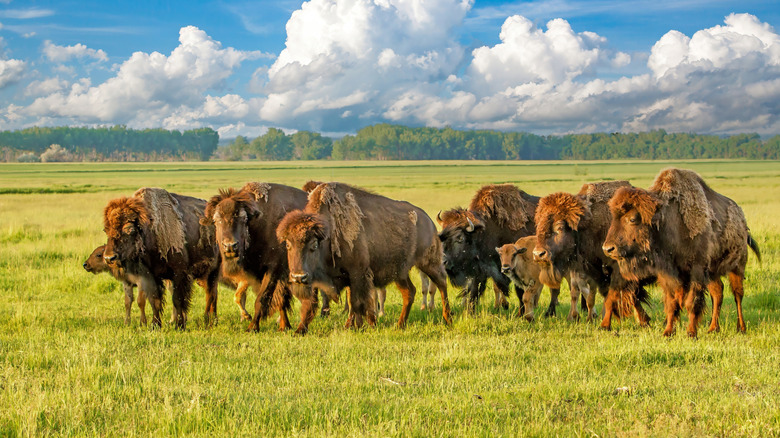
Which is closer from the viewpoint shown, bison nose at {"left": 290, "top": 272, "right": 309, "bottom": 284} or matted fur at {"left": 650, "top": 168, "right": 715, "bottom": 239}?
bison nose at {"left": 290, "top": 272, "right": 309, "bottom": 284}

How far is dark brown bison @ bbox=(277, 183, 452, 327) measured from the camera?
9.30m

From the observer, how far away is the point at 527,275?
11656mm

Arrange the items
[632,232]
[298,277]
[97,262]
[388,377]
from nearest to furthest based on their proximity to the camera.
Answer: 1. [388,377]
2. [298,277]
3. [632,232]
4. [97,262]

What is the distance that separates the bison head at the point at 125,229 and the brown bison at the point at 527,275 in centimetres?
584

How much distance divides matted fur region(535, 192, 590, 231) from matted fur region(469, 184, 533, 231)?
2.47 meters

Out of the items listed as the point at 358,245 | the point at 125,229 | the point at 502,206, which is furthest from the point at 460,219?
→ the point at 125,229

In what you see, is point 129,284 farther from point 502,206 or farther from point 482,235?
point 502,206

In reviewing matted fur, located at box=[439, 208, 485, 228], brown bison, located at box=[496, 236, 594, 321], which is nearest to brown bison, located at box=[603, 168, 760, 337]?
brown bison, located at box=[496, 236, 594, 321]

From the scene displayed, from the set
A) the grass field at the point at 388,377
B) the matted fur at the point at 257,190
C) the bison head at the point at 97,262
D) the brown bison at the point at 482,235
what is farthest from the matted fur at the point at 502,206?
the bison head at the point at 97,262

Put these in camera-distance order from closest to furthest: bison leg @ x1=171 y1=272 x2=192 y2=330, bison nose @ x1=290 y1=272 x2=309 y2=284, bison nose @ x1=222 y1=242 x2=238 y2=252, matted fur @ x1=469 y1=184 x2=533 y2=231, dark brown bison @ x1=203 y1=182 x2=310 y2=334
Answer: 1. bison nose @ x1=290 y1=272 x2=309 y2=284
2. bison nose @ x1=222 y1=242 x2=238 y2=252
3. dark brown bison @ x1=203 y1=182 x2=310 y2=334
4. bison leg @ x1=171 y1=272 x2=192 y2=330
5. matted fur @ x1=469 y1=184 x2=533 y2=231

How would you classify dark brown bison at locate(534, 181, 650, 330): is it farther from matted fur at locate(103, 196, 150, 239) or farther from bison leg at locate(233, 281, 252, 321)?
matted fur at locate(103, 196, 150, 239)

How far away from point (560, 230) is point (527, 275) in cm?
179

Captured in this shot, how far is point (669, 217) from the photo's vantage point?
934cm

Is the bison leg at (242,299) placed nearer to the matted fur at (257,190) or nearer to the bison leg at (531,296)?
the matted fur at (257,190)
